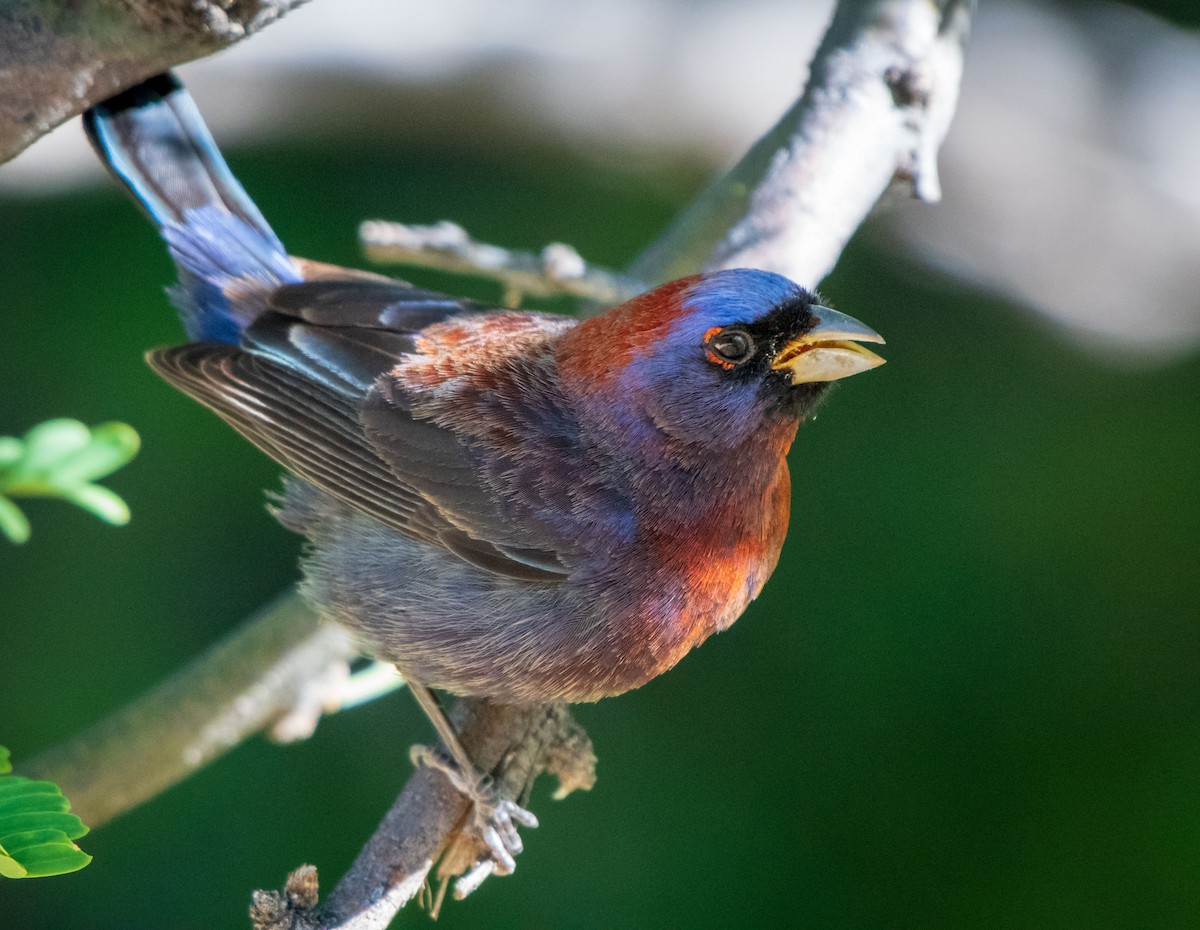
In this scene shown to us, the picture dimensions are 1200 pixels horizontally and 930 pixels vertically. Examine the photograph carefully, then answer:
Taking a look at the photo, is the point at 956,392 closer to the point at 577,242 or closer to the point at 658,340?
the point at 577,242

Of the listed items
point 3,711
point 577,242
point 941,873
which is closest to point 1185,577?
point 941,873

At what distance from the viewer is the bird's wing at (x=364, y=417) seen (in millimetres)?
3240

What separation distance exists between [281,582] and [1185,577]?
12.4 ft

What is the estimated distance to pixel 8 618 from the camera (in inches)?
211

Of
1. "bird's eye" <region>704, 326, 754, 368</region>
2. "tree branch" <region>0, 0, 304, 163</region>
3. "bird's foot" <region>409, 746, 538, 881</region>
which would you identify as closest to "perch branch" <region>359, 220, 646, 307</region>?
"bird's eye" <region>704, 326, 754, 368</region>

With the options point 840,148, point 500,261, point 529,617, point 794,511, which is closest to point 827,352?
point 840,148

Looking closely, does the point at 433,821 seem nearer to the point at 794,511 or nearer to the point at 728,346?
the point at 728,346

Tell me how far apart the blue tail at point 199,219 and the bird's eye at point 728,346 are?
1.42 m

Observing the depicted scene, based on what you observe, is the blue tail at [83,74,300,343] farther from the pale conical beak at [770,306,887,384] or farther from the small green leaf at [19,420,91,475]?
the pale conical beak at [770,306,887,384]

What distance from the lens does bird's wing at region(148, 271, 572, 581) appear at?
324 cm

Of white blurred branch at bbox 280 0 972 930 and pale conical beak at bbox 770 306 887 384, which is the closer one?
pale conical beak at bbox 770 306 887 384

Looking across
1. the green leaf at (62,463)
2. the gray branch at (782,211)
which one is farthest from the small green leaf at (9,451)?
the gray branch at (782,211)

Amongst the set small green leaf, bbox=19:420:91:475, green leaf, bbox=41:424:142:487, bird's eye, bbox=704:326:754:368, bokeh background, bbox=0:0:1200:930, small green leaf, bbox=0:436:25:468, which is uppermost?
small green leaf, bbox=0:436:25:468

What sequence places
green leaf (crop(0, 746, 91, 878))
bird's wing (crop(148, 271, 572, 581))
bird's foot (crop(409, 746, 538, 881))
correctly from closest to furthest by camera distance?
green leaf (crop(0, 746, 91, 878)) → bird's foot (crop(409, 746, 538, 881)) → bird's wing (crop(148, 271, 572, 581))
